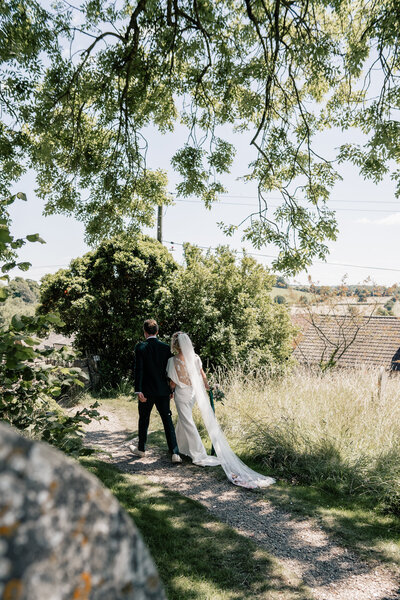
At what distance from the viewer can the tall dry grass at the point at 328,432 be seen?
241 inches

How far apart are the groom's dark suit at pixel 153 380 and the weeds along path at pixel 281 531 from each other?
64 cm

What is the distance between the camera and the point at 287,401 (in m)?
8.31

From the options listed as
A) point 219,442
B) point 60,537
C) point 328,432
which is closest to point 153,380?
point 219,442

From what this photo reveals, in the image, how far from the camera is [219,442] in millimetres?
6863

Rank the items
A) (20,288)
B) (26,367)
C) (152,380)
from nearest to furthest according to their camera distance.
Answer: (26,367), (152,380), (20,288)

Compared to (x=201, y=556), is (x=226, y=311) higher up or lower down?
higher up

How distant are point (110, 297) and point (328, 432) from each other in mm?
9623

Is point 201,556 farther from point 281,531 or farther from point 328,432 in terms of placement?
point 328,432

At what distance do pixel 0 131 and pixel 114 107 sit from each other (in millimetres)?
2321

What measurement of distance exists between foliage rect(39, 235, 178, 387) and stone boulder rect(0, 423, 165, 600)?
13628mm

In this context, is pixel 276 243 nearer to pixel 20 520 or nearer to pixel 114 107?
pixel 114 107

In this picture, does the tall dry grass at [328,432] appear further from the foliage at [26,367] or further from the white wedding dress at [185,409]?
the foliage at [26,367]

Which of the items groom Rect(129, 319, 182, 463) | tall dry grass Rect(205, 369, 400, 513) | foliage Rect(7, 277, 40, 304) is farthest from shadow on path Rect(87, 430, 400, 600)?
foliage Rect(7, 277, 40, 304)

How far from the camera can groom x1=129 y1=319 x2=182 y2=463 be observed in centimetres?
742
